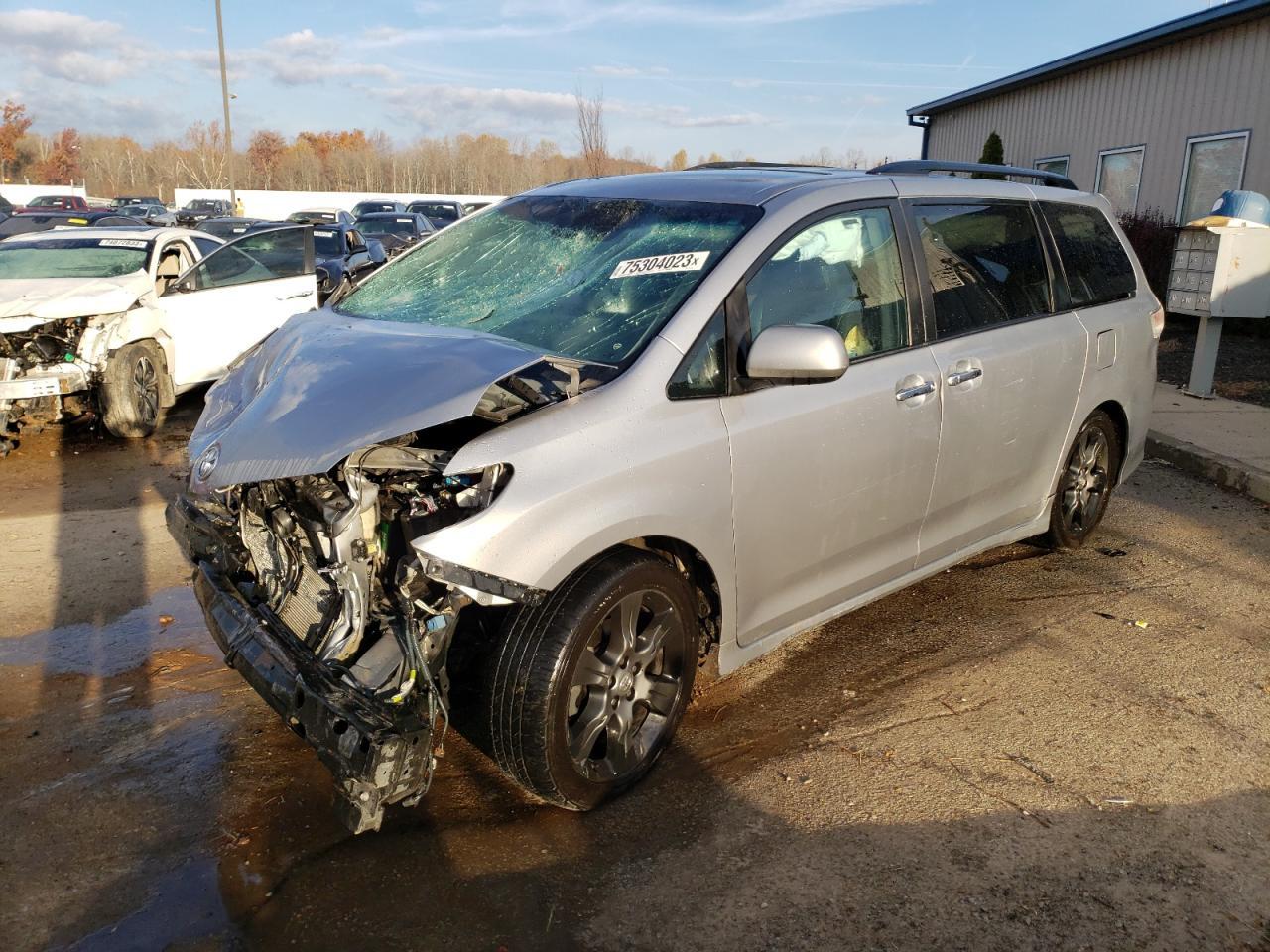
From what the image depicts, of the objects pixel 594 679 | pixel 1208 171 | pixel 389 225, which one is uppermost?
pixel 1208 171

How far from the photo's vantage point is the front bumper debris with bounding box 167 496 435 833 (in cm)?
263

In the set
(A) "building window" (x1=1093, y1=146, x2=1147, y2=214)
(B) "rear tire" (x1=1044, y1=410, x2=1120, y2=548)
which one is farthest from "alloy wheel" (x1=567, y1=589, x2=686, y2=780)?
(A) "building window" (x1=1093, y1=146, x2=1147, y2=214)

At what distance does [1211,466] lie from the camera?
23.5ft

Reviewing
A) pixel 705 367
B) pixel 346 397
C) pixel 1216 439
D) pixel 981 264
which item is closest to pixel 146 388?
pixel 346 397

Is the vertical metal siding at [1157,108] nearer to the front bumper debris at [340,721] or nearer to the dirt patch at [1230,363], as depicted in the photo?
the dirt patch at [1230,363]

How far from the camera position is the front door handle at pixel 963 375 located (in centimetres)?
404

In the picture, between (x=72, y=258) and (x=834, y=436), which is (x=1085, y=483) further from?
(x=72, y=258)

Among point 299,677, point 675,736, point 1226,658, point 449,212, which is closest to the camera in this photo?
point 299,677

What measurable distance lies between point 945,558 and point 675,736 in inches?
59.4

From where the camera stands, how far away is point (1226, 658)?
4340 mm

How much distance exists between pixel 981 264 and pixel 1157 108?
13112 millimetres

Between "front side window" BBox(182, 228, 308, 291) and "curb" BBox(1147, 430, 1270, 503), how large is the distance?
25.8 ft

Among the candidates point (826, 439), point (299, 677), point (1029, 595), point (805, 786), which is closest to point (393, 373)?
point (299, 677)

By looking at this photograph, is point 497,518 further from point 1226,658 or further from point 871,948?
point 1226,658
